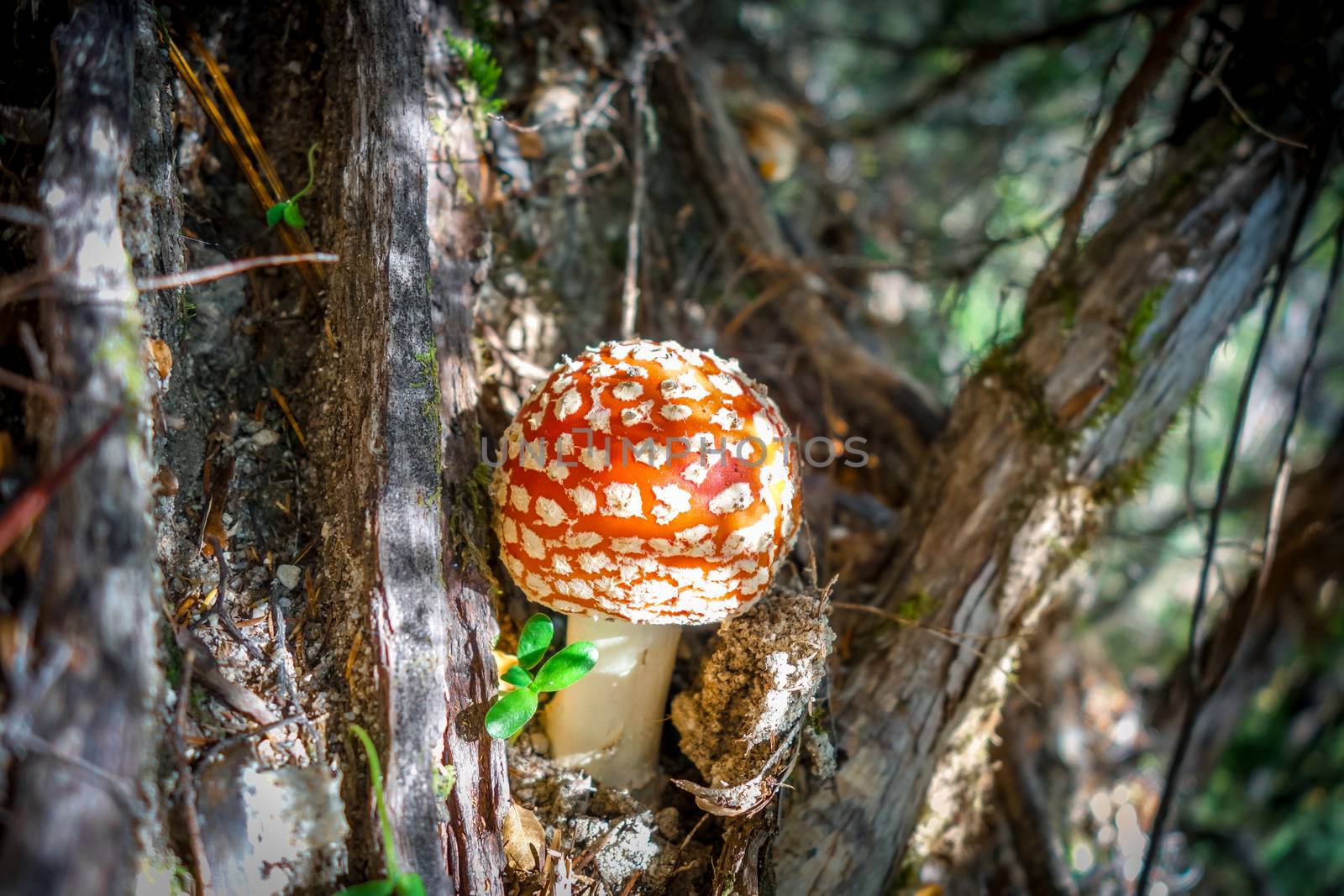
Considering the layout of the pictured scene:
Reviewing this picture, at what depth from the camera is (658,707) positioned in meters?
2.60

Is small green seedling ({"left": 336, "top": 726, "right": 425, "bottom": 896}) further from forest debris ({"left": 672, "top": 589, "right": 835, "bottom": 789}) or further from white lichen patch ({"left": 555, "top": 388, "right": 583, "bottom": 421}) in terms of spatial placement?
white lichen patch ({"left": 555, "top": 388, "right": 583, "bottom": 421})

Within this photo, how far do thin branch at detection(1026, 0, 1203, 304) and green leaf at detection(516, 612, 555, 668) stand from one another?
222 cm

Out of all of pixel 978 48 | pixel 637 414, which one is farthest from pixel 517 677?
pixel 978 48

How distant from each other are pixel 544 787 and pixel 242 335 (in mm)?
1694

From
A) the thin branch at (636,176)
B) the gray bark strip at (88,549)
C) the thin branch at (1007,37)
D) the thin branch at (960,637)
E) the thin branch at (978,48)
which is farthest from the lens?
the thin branch at (978,48)

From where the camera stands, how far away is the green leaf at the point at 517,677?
6.92 feet

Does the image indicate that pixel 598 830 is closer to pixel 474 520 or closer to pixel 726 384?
pixel 474 520

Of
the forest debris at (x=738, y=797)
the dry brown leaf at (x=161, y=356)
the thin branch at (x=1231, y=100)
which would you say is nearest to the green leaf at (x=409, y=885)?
the forest debris at (x=738, y=797)

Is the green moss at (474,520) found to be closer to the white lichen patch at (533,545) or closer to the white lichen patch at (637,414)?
the white lichen patch at (533,545)

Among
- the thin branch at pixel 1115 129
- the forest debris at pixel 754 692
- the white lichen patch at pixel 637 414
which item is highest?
the thin branch at pixel 1115 129

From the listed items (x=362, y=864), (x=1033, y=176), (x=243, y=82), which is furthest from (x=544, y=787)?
(x=1033, y=176)

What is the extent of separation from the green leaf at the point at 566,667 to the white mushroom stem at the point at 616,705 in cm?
24

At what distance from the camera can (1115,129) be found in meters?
2.81

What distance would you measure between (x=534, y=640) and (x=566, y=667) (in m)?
0.14
